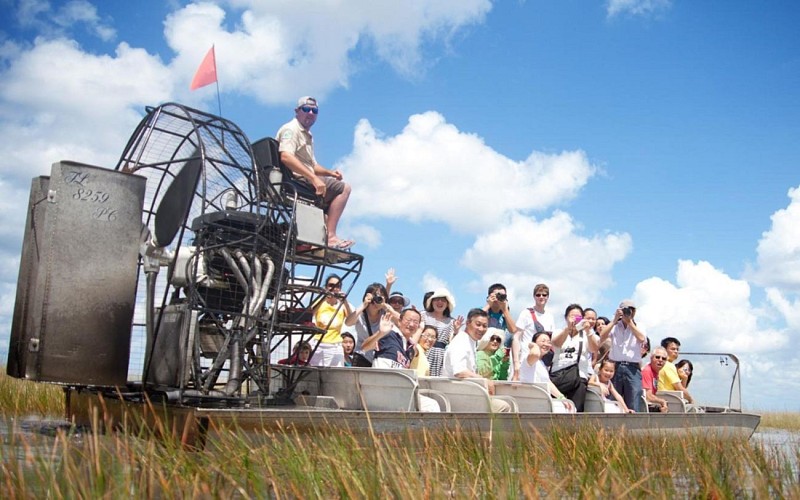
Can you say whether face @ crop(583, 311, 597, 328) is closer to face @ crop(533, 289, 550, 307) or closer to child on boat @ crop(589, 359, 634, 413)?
child on boat @ crop(589, 359, 634, 413)

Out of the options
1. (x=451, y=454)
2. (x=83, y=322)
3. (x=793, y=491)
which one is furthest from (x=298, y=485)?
(x=83, y=322)

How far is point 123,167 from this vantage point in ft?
27.3

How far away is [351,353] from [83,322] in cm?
Result: 387

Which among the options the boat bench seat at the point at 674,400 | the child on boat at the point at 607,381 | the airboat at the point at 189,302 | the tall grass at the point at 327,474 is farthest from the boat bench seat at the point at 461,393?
the boat bench seat at the point at 674,400

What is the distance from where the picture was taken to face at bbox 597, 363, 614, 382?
11414mm

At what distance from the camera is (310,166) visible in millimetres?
9188

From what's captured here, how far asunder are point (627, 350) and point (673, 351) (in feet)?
9.13

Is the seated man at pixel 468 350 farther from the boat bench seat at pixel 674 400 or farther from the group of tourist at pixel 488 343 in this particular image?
the boat bench seat at pixel 674 400

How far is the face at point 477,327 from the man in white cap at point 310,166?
5.71 ft

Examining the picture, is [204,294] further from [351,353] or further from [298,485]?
[298,485]

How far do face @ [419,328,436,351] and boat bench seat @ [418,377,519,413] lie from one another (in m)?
0.64

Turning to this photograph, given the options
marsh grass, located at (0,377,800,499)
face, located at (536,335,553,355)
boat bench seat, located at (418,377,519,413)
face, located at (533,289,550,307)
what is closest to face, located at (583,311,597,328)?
face, located at (533,289,550,307)

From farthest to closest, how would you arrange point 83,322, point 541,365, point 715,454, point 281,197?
point 541,365
point 281,197
point 83,322
point 715,454

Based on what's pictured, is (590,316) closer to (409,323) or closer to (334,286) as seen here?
(409,323)
